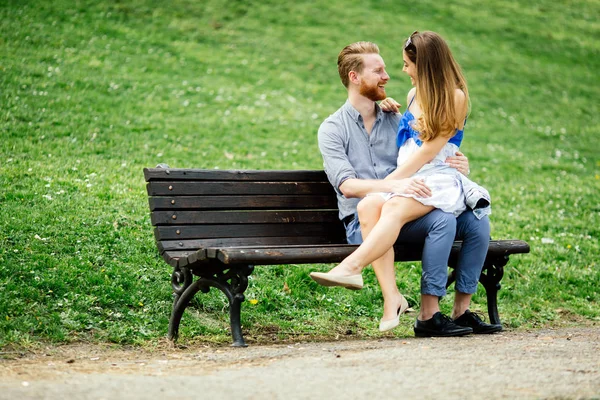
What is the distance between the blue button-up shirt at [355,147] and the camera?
5.07 metres

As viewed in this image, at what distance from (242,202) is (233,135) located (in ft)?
20.7

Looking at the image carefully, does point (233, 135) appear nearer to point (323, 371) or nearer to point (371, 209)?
point (371, 209)

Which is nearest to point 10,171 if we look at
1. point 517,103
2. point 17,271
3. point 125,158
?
point 125,158

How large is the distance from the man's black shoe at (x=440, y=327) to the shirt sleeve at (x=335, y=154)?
1025 mm

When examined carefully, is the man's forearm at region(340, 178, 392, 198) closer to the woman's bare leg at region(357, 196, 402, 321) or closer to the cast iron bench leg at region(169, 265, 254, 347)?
the woman's bare leg at region(357, 196, 402, 321)

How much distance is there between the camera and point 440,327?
4.70 metres

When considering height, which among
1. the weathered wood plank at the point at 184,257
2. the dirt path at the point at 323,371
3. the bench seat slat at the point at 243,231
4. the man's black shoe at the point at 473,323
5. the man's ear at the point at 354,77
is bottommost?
the man's black shoe at the point at 473,323

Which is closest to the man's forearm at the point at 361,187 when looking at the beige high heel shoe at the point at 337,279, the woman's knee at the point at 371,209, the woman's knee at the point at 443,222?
the woman's knee at the point at 371,209

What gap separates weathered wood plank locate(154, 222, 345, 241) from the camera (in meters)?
4.88

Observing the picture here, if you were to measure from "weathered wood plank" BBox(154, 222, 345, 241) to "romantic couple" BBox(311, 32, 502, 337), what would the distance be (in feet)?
0.74

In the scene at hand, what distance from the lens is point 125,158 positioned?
9352 mm

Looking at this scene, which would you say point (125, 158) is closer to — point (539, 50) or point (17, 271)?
point (17, 271)

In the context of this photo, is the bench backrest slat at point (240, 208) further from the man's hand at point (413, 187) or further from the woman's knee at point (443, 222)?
the woman's knee at point (443, 222)

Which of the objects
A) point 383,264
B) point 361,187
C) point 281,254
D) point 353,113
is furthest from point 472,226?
point 281,254
